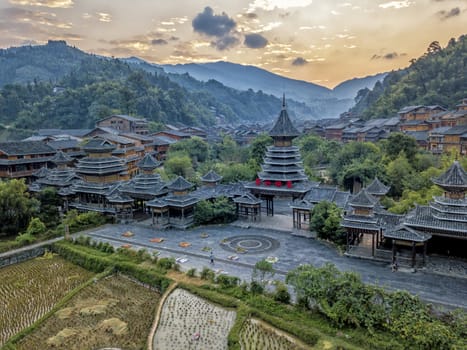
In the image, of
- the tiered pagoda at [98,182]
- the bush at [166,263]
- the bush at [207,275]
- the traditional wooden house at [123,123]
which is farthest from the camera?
the traditional wooden house at [123,123]

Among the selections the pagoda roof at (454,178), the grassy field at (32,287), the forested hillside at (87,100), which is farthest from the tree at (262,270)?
the forested hillside at (87,100)

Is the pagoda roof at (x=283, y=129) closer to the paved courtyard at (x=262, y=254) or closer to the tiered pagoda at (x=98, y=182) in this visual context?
the paved courtyard at (x=262, y=254)

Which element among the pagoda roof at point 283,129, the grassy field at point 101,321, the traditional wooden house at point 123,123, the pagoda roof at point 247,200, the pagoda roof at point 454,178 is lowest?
the grassy field at point 101,321

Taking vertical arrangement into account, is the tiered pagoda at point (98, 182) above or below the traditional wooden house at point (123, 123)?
below

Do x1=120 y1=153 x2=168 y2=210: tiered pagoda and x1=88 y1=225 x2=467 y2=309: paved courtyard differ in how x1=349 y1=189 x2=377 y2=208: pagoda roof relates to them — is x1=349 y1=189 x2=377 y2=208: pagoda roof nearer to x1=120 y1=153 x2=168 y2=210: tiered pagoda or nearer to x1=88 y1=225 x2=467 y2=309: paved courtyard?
x1=88 y1=225 x2=467 y2=309: paved courtyard

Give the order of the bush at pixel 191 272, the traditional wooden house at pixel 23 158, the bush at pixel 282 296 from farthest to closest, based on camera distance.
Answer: the traditional wooden house at pixel 23 158, the bush at pixel 191 272, the bush at pixel 282 296

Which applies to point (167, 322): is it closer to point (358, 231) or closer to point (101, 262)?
point (101, 262)

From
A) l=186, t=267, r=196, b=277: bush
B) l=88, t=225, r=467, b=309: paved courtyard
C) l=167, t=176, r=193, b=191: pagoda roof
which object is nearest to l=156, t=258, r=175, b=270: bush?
l=88, t=225, r=467, b=309: paved courtyard
